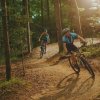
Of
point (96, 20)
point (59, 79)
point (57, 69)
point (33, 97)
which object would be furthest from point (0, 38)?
point (33, 97)

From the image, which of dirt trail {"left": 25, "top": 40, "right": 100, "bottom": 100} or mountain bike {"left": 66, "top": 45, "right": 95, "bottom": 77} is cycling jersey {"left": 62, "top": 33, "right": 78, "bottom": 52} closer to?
mountain bike {"left": 66, "top": 45, "right": 95, "bottom": 77}

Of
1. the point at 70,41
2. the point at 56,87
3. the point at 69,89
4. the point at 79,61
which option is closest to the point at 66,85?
the point at 56,87

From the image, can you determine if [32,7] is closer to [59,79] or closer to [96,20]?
[96,20]

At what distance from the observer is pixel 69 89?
11945 millimetres

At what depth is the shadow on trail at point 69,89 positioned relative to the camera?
439 inches

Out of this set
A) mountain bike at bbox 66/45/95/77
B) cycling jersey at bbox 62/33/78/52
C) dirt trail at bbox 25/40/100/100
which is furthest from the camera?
cycling jersey at bbox 62/33/78/52

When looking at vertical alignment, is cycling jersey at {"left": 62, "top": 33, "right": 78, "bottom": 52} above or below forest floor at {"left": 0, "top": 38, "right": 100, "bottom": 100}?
above

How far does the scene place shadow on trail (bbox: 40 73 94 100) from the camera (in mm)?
11149

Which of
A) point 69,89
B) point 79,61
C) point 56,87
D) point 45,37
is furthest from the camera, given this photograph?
point 45,37

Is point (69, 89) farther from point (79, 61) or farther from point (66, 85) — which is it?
point (79, 61)

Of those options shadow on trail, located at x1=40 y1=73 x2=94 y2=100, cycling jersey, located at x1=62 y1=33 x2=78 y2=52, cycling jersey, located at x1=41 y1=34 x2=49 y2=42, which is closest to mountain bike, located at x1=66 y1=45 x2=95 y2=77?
cycling jersey, located at x1=62 y1=33 x2=78 y2=52

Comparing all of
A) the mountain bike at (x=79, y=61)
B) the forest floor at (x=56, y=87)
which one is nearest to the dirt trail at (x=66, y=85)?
the forest floor at (x=56, y=87)

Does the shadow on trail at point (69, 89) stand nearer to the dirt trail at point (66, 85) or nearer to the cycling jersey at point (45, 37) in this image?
the dirt trail at point (66, 85)

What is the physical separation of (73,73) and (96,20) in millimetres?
6341
